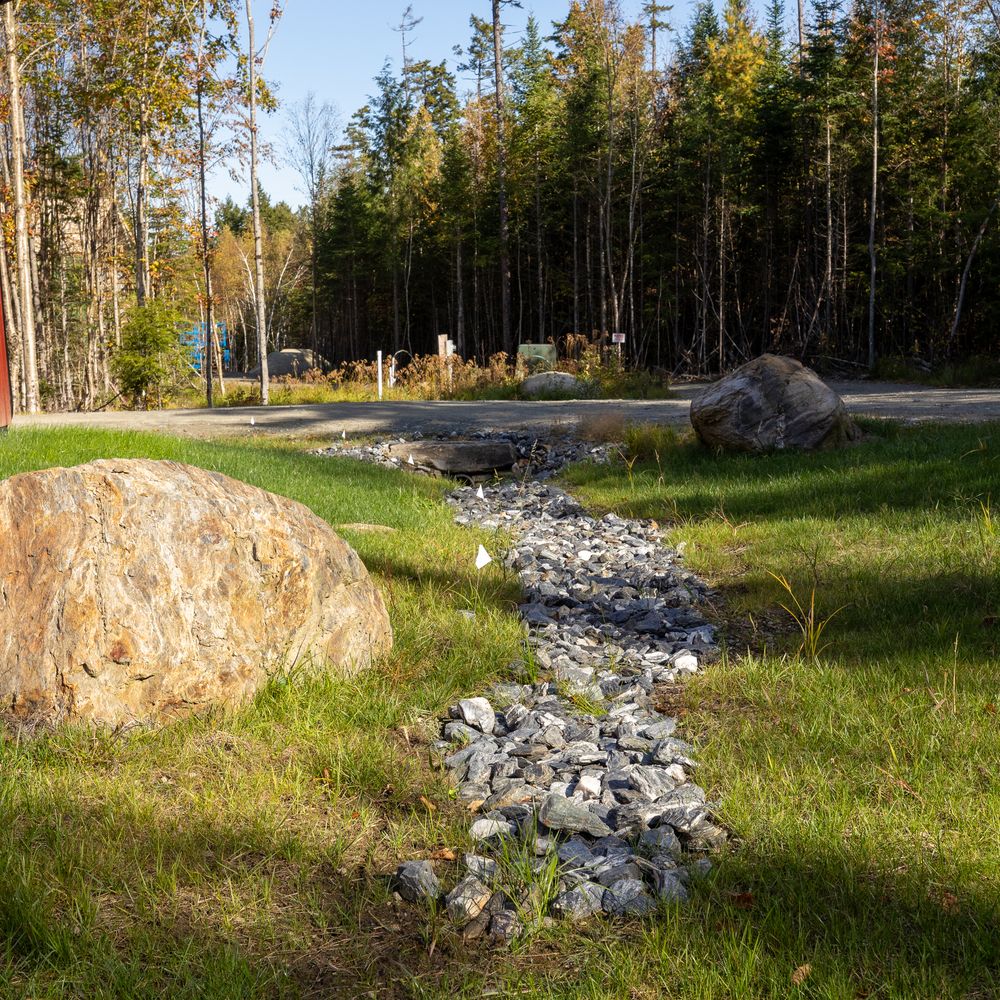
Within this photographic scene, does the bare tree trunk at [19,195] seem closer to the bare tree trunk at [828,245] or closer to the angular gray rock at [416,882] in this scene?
the bare tree trunk at [828,245]

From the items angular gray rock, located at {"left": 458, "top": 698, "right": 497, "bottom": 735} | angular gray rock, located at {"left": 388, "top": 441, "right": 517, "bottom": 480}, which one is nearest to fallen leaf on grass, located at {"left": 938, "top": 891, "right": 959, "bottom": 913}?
angular gray rock, located at {"left": 458, "top": 698, "right": 497, "bottom": 735}

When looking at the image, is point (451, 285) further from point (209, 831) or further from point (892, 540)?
point (209, 831)

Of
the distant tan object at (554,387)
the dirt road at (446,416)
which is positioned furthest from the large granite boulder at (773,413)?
the distant tan object at (554,387)

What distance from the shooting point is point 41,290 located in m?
24.7

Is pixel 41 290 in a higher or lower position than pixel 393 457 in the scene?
higher

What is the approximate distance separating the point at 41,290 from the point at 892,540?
2540 cm

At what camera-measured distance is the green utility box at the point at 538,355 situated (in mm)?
19812

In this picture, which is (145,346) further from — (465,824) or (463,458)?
(465,824)

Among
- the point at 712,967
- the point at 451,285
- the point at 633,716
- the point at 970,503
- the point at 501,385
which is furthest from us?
the point at 451,285

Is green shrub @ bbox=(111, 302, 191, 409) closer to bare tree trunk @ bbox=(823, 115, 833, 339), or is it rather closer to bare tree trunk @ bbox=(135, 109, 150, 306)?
bare tree trunk @ bbox=(135, 109, 150, 306)

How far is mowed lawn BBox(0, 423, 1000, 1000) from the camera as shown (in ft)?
5.91

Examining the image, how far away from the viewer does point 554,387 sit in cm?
1712

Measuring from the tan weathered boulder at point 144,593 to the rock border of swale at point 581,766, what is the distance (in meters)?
0.73

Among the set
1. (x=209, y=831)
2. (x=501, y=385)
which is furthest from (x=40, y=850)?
(x=501, y=385)
